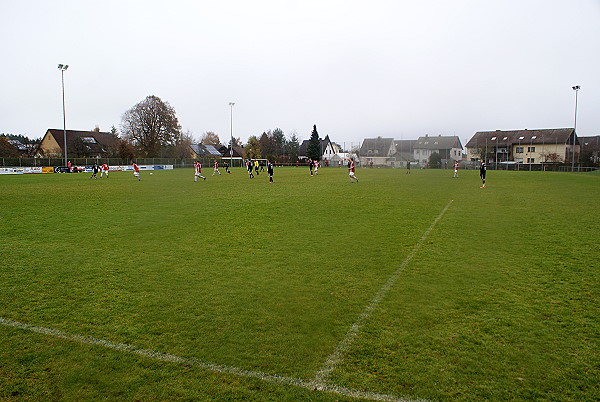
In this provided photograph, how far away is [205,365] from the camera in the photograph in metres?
4.13

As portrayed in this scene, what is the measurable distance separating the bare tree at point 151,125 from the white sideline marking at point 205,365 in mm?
75562

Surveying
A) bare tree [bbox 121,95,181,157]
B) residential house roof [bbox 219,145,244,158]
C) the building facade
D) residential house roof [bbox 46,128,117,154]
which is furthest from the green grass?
residential house roof [bbox 219,145,244,158]

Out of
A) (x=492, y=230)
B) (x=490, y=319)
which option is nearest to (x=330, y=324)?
(x=490, y=319)

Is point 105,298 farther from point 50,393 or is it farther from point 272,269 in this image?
point 272,269

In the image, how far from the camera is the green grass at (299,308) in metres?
3.85

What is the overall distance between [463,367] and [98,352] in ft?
13.1

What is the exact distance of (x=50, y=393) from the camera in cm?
365

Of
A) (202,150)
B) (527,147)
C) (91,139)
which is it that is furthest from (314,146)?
(91,139)

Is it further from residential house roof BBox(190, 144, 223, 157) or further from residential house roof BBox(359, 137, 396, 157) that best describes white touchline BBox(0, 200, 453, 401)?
residential house roof BBox(190, 144, 223, 157)

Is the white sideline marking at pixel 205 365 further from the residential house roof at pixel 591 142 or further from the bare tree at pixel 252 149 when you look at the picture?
the residential house roof at pixel 591 142

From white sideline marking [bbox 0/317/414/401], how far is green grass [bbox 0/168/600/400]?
8 cm

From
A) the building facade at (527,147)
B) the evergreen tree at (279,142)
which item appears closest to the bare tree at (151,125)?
the evergreen tree at (279,142)

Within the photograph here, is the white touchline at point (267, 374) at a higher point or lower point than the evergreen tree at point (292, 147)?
lower

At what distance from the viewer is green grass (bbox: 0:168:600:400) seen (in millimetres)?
3850
